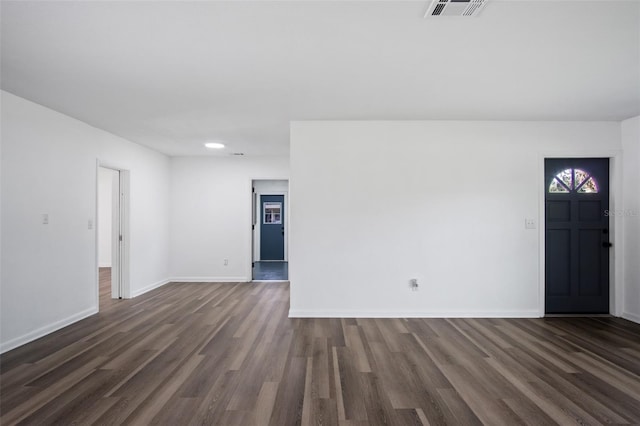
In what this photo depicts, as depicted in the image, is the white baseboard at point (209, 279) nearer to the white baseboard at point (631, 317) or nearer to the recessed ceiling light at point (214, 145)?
the recessed ceiling light at point (214, 145)

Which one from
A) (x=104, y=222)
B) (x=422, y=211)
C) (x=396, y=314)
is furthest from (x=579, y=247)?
(x=104, y=222)

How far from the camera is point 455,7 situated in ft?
6.11

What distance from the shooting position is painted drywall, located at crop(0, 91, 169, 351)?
316 centimetres

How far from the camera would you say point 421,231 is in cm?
414

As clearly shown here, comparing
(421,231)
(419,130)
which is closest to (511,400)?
(421,231)

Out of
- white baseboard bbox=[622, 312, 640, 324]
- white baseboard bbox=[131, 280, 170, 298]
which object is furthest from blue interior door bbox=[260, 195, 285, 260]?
white baseboard bbox=[622, 312, 640, 324]

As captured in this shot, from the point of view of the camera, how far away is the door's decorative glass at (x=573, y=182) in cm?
420

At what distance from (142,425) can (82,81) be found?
111 inches

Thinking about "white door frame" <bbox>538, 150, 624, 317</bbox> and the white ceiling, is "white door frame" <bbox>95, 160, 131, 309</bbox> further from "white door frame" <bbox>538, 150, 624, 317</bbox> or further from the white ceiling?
"white door frame" <bbox>538, 150, 624, 317</bbox>

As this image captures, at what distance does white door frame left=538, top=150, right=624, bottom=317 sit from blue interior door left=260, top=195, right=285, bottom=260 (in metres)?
6.83

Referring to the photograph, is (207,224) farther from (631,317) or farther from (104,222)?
(631,317)

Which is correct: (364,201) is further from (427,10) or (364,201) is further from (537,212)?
(427,10)

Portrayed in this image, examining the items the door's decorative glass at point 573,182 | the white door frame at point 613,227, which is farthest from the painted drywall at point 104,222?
the door's decorative glass at point 573,182

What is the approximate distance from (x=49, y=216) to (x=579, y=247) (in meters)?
6.43
